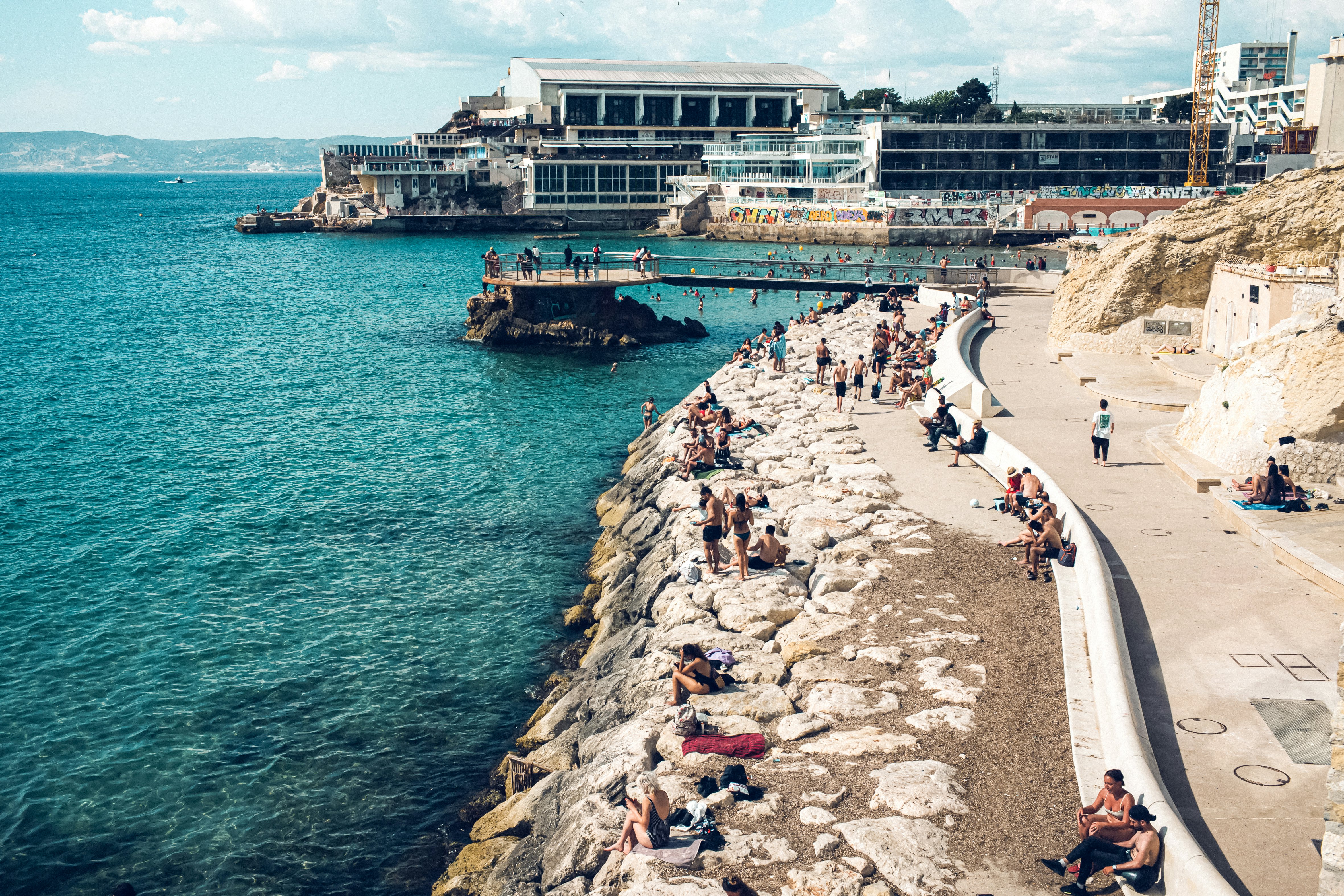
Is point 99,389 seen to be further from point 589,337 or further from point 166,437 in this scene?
point 589,337

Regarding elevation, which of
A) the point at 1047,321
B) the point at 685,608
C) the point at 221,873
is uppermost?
the point at 1047,321

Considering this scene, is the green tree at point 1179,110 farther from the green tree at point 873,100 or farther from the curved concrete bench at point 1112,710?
the curved concrete bench at point 1112,710

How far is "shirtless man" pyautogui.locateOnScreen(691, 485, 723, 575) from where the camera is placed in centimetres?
1747

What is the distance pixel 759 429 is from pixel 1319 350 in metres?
13.1

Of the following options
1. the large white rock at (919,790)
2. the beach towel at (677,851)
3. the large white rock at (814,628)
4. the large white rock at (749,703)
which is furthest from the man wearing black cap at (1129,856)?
the large white rock at (814,628)

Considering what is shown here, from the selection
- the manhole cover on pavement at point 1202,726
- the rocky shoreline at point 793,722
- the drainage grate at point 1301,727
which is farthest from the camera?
the manhole cover on pavement at point 1202,726

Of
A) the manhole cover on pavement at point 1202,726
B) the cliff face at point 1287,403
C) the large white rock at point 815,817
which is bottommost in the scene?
the large white rock at point 815,817

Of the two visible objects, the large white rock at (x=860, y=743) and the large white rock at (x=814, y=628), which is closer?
the large white rock at (x=860, y=743)

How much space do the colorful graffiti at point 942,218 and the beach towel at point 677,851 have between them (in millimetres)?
104652

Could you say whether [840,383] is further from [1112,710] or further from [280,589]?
[1112,710]

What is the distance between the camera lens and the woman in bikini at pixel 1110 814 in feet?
29.5

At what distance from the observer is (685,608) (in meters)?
16.4

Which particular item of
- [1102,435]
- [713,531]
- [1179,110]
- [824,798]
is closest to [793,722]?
[824,798]

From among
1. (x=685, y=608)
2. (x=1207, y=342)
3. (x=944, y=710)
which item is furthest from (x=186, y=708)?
(x=1207, y=342)
